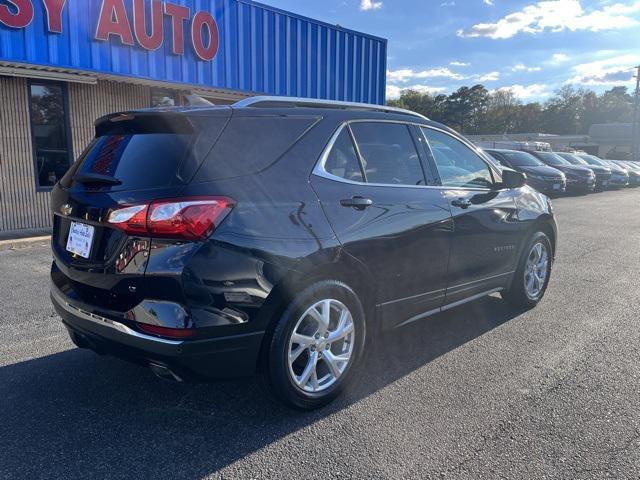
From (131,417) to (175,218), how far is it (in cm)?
128

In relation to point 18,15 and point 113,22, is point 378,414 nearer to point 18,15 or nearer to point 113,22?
point 18,15

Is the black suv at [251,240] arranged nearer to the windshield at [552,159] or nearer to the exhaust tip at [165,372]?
the exhaust tip at [165,372]

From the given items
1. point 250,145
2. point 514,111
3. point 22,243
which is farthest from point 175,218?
point 514,111

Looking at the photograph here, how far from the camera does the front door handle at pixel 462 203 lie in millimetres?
3948

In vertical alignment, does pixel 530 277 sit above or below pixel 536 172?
below

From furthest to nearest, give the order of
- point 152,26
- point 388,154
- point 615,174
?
point 615,174 < point 152,26 < point 388,154

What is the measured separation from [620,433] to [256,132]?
2.62m

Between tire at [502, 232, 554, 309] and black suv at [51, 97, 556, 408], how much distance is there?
1426mm

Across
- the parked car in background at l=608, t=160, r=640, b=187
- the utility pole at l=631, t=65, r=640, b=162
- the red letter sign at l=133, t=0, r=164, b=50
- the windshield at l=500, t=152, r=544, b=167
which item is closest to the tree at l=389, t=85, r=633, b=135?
the utility pole at l=631, t=65, r=640, b=162

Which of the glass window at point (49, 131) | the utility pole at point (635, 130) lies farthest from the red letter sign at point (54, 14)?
the utility pole at point (635, 130)

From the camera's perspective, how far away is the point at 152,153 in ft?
8.99

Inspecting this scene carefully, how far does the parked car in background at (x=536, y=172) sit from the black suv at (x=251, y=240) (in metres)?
14.7

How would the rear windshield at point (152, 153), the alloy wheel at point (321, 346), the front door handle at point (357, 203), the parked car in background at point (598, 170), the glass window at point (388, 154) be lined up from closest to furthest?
1. the rear windshield at point (152, 153)
2. the alloy wheel at point (321, 346)
3. the front door handle at point (357, 203)
4. the glass window at point (388, 154)
5. the parked car in background at point (598, 170)

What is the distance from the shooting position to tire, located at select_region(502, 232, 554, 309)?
192 inches
